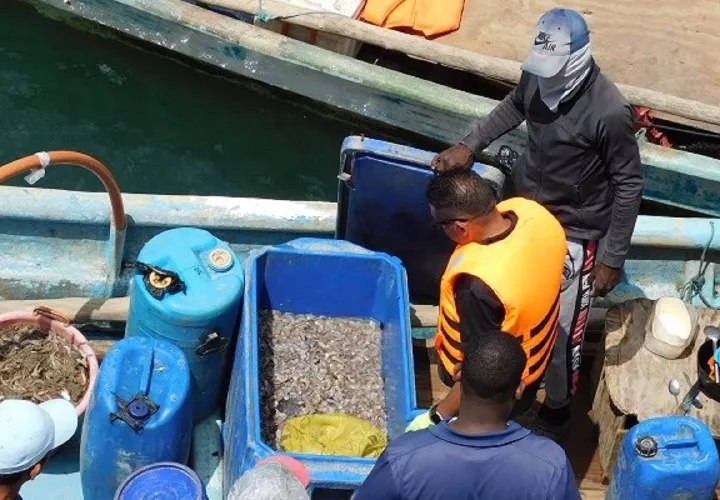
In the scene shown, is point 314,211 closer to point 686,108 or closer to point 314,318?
point 314,318

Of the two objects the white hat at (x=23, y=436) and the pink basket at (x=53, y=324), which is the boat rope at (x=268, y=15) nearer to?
the pink basket at (x=53, y=324)

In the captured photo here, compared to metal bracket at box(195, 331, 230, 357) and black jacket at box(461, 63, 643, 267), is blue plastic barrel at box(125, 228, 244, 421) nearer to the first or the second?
metal bracket at box(195, 331, 230, 357)

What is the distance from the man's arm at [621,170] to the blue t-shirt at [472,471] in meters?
1.41

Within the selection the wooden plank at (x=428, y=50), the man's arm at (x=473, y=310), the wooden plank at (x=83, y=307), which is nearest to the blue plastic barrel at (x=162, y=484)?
the man's arm at (x=473, y=310)

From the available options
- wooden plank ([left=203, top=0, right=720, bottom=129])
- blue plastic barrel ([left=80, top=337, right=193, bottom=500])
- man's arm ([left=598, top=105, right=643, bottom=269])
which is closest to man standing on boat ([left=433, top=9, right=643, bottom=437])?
man's arm ([left=598, top=105, right=643, bottom=269])

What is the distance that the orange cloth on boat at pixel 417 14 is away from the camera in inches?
243

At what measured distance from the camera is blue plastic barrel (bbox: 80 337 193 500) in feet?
12.0

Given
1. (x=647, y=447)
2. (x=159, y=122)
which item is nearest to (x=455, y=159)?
(x=647, y=447)

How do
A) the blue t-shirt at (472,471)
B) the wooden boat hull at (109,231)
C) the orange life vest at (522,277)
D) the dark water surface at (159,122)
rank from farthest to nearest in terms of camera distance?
the dark water surface at (159,122)
the wooden boat hull at (109,231)
the orange life vest at (522,277)
the blue t-shirt at (472,471)

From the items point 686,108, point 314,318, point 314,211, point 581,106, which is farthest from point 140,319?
point 686,108

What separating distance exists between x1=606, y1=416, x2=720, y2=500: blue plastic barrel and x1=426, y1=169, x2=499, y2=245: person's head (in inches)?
41.1

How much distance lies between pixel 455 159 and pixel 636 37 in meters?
2.83

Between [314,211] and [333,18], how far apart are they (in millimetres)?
1398

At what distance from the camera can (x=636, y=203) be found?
3.77 m
